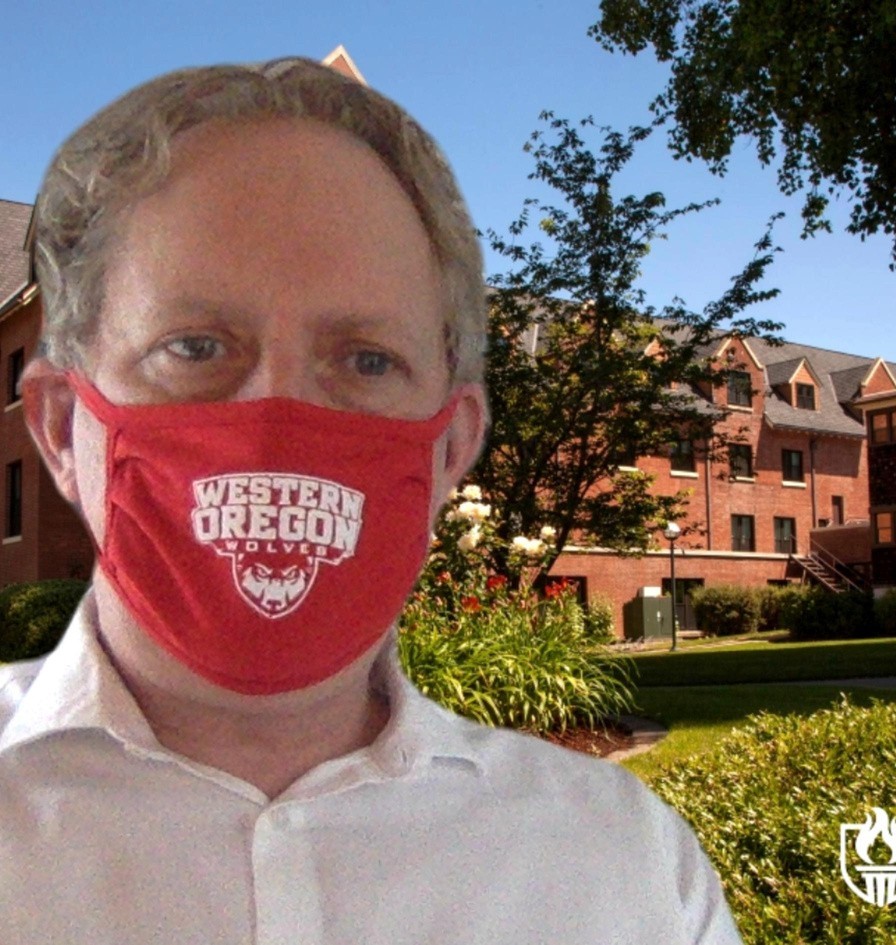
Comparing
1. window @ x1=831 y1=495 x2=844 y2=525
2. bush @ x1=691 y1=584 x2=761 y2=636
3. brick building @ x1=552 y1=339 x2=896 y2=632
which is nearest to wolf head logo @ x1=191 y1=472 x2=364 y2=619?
brick building @ x1=552 y1=339 x2=896 y2=632

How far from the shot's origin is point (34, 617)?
7.54 metres

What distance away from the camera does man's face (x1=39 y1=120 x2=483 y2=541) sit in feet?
3.60

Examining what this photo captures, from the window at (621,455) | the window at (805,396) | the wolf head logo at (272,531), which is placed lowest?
the wolf head logo at (272,531)

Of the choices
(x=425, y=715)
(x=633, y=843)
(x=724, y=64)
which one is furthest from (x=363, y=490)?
(x=724, y=64)

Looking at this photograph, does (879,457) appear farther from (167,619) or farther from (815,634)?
(167,619)

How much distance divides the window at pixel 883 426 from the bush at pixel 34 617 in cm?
3462

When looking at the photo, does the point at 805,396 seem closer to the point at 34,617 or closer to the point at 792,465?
the point at 792,465

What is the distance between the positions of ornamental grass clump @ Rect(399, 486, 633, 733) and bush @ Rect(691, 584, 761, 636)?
2731 centimetres

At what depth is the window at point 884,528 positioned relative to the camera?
38312mm

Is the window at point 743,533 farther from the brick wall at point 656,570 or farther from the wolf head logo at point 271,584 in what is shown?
the wolf head logo at point 271,584

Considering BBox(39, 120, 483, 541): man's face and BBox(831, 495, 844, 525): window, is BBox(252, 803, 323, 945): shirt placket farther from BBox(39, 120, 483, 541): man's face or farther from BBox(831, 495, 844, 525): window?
BBox(831, 495, 844, 525): window

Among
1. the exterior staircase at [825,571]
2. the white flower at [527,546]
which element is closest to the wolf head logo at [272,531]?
the white flower at [527,546]

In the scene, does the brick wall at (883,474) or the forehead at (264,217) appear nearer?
the forehead at (264,217)

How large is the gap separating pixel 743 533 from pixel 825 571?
3.42 m
